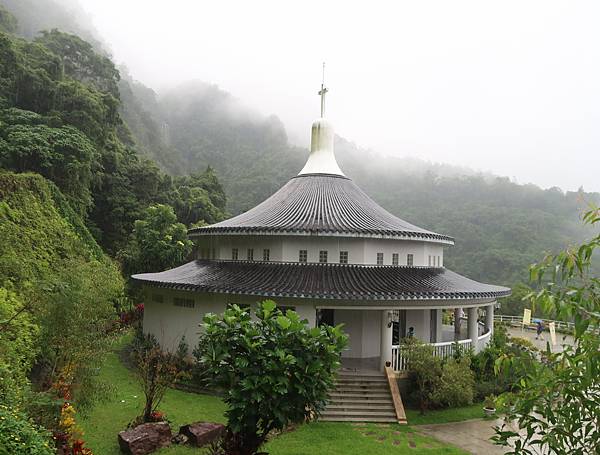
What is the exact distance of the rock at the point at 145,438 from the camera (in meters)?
9.88

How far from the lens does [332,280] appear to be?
16.2m

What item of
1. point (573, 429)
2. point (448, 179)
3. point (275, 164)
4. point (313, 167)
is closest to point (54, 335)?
point (573, 429)

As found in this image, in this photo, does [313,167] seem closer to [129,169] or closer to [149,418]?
[149,418]

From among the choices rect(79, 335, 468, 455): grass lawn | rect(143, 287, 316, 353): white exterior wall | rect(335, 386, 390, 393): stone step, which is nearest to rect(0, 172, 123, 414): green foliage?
rect(79, 335, 468, 455): grass lawn

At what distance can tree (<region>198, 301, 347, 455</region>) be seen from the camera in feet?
Answer: 26.0

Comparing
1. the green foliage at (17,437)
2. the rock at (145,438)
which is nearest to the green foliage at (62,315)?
the rock at (145,438)

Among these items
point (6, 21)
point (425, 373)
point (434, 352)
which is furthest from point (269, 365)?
point (6, 21)

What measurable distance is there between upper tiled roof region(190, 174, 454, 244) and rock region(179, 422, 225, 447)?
799 centimetres

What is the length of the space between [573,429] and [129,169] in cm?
4087

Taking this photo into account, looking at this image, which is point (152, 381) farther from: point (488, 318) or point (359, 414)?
point (488, 318)

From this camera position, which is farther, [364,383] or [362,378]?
[362,378]

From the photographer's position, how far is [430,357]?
14125mm

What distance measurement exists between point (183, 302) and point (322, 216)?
646 cm

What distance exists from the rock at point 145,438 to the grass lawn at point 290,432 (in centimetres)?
21
